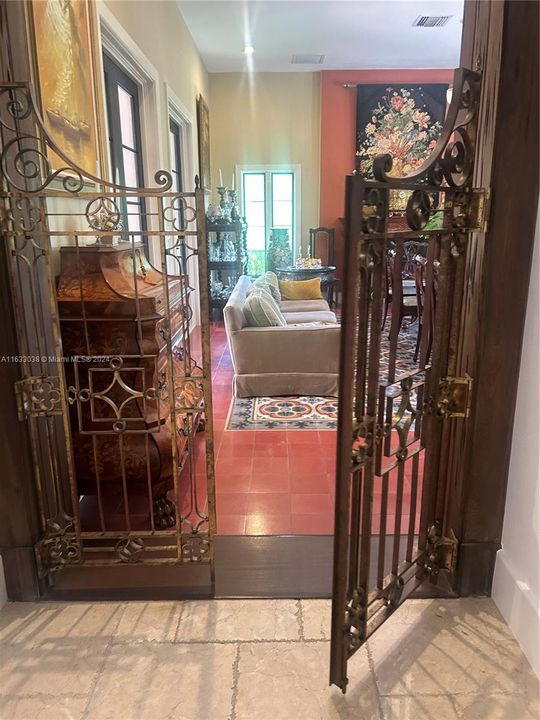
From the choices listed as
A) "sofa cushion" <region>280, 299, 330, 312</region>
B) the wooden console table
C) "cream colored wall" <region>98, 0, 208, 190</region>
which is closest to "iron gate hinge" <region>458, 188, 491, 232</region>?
"cream colored wall" <region>98, 0, 208, 190</region>

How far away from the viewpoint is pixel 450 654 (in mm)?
1658

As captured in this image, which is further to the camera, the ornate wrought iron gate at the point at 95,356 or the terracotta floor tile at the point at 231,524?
the terracotta floor tile at the point at 231,524

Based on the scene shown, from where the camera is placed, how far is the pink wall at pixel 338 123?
7.53 meters

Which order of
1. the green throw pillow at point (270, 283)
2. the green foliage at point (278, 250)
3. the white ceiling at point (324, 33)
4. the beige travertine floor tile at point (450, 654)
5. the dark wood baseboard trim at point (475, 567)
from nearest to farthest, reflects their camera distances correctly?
the beige travertine floor tile at point (450, 654) → the dark wood baseboard trim at point (475, 567) → the green throw pillow at point (270, 283) → the white ceiling at point (324, 33) → the green foliage at point (278, 250)

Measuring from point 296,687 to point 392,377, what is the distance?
964 millimetres

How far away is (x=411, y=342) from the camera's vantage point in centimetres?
568

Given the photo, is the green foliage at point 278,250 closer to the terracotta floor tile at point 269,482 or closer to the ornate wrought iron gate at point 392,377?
the terracotta floor tile at point 269,482

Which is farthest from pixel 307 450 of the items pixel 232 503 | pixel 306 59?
pixel 306 59

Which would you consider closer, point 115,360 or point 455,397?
point 455,397

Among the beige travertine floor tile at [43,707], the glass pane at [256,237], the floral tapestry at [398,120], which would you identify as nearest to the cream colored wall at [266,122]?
the floral tapestry at [398,120]

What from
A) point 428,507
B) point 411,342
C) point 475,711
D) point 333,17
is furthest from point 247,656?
point 333,17

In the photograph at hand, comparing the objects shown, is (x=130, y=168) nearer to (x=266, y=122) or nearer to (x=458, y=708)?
(x=458, y=708)

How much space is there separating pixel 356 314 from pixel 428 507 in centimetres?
96

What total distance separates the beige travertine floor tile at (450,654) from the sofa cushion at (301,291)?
15.0ft
